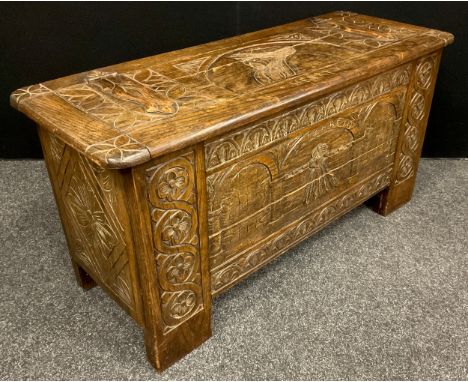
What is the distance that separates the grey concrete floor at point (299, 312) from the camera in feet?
5.51

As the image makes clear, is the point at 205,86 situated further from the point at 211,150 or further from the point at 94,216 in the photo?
the point at 94,216

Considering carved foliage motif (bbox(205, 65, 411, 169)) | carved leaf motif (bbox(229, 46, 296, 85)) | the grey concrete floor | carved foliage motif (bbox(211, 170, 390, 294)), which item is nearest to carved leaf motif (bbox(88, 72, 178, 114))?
carved foliage motif (bbox(205, 65, 411, 169))

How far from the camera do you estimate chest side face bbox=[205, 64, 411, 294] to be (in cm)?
158

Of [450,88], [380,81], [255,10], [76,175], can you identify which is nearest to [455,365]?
[380,81]

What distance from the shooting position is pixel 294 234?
1.96 meters

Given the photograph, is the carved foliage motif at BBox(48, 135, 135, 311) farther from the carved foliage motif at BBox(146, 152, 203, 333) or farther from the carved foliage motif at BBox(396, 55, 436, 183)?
the carved foliage motif at BBox(396, 55, 436, 183)

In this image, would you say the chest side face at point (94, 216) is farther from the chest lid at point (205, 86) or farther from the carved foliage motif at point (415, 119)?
the carved foliage motif at point (415, 119)

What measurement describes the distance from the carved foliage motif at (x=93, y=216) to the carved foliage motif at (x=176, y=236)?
115 millimetres

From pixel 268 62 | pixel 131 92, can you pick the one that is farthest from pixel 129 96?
pixel 268 62

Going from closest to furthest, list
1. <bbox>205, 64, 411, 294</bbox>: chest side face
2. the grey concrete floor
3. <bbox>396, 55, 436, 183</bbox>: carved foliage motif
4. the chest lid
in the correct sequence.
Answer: the chest lid, <bbox>205, 64, 411, 294</bbox>: chest side face, the grey concrete floor, <bbox>396, 55, 436, 183</bbox>: carved foliage motif

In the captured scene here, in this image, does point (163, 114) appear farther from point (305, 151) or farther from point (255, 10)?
point (255, 10)

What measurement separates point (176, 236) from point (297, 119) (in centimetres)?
57

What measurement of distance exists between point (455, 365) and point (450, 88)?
163 centimetres

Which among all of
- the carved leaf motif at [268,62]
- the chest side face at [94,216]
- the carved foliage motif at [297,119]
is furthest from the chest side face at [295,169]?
the chest side face at [94,216]
